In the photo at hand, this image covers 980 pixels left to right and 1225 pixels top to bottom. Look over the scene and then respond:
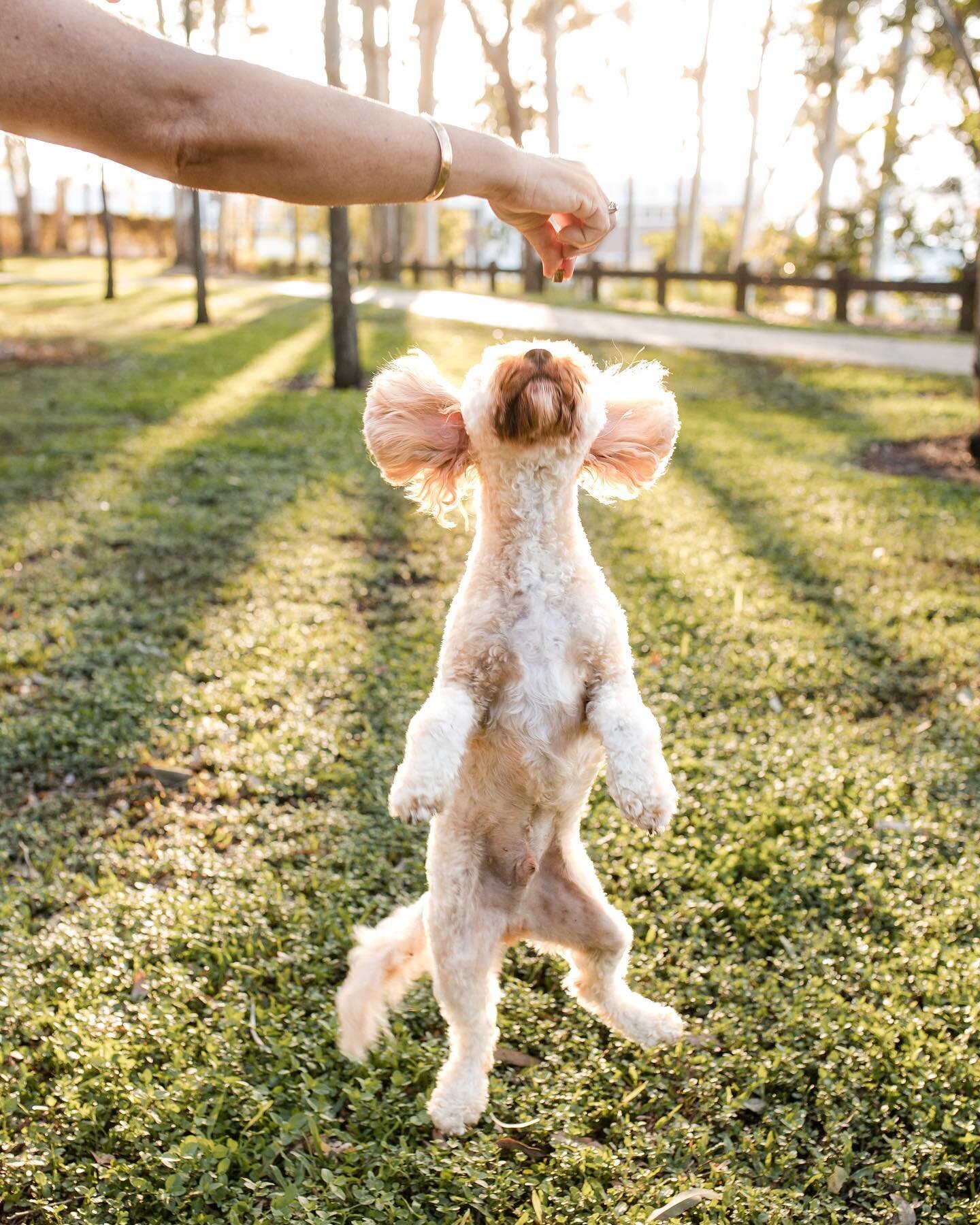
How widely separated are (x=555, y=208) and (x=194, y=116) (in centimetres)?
86

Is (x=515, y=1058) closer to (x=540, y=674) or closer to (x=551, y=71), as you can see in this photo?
(x=540, y=674)

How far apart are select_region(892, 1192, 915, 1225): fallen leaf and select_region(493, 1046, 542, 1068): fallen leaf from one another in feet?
3.19

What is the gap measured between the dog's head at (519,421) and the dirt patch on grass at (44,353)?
12334 millimetres

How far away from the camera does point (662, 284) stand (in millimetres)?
22688

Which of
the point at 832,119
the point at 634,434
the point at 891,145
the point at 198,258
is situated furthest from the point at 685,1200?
the point at 832,119

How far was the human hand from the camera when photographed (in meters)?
2.23

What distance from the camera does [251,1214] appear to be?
2438 mm

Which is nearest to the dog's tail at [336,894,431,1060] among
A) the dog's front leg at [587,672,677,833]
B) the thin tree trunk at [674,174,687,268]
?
the dog's front leg at [587,672,677,833]

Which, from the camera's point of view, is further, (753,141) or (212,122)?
(753,141)

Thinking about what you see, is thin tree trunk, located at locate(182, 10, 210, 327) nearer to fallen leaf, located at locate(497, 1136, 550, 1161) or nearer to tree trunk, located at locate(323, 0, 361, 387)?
tree trunk, located at locate(323, 0, 361, 387)

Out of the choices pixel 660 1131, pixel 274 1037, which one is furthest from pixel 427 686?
pixel 660 1131

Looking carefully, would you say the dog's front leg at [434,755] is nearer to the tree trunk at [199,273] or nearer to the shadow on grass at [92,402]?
the shadow on grass at [92,402]

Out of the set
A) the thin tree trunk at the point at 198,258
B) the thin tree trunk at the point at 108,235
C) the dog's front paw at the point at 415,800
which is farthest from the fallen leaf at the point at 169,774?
the thin tree trunk at the point at 108,235

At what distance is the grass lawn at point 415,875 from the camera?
8.46ft
